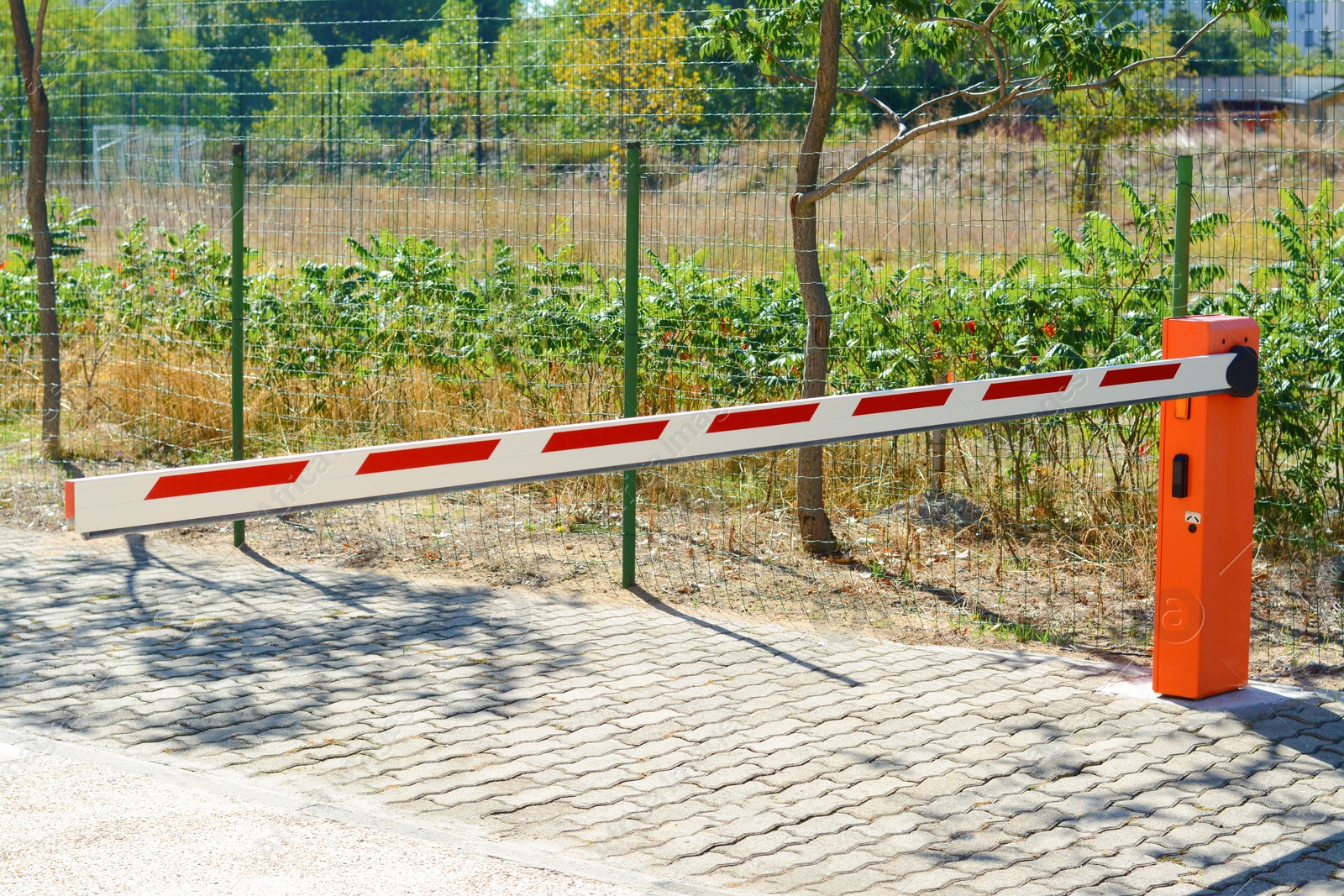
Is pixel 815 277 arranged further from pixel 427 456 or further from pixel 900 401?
pixel 427 456

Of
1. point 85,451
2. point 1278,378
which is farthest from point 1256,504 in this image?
point 85,451

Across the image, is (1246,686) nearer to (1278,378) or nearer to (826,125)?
(1278,378)

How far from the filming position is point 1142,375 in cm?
521

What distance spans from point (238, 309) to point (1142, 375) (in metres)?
5.50

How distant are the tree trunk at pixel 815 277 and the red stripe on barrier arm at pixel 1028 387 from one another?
9.95 ft

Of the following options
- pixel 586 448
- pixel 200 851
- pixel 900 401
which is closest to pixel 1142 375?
pixel 900 401

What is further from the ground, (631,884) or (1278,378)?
(1278,378)

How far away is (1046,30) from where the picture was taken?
7.23m

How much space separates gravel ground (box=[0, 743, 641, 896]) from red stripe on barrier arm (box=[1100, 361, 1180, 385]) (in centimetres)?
254

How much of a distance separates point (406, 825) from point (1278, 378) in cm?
514

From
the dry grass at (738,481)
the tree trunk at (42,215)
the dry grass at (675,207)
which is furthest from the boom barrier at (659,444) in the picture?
the tree trunk at (42,215)

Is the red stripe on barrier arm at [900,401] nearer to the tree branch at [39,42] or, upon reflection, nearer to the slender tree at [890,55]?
the slender tree at [890,55]

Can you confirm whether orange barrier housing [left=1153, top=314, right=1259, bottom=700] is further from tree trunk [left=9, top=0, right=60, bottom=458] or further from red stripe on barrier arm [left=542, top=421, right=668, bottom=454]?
tree trunk [left=9, top=0, right=60, bottom=458]

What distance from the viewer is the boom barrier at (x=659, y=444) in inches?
139
